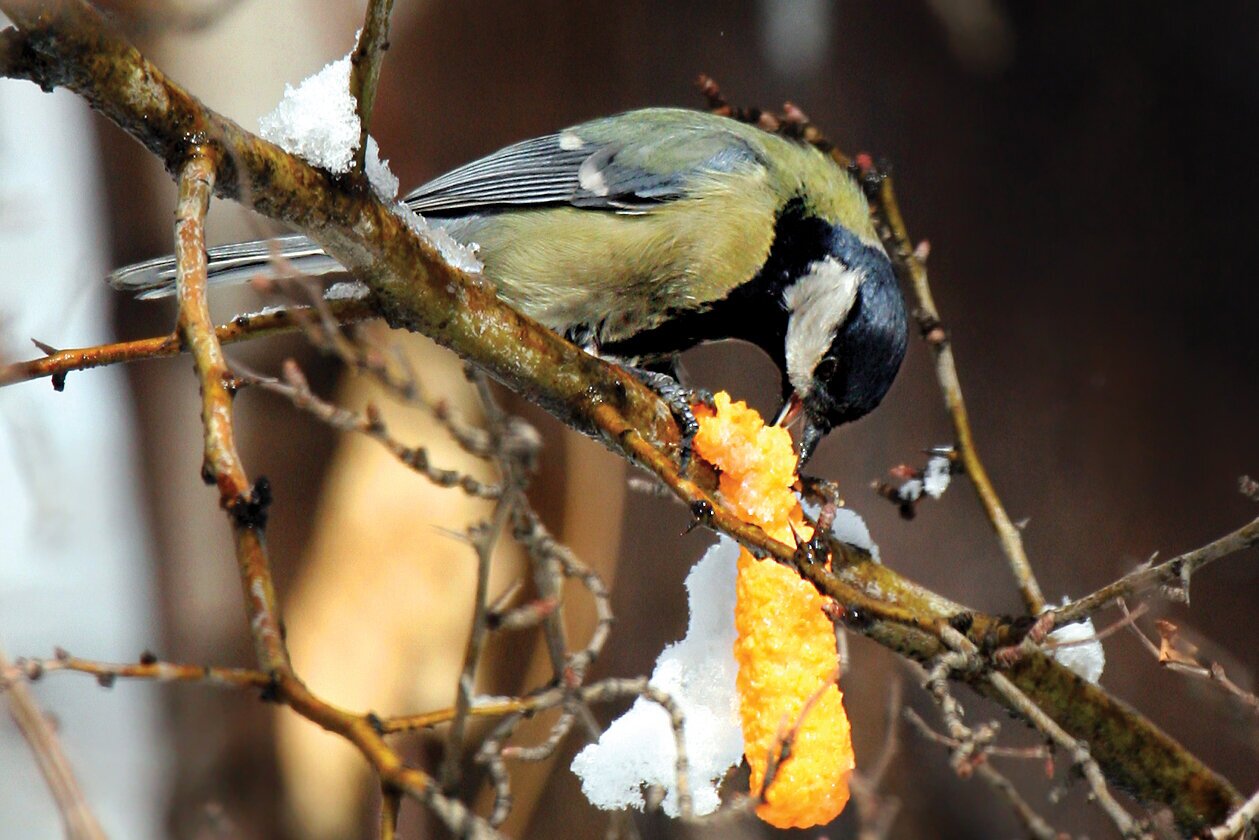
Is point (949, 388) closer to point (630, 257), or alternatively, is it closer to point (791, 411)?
point (791, 411)

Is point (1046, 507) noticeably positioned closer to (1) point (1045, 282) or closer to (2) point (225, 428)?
(1) point (1045, 282)

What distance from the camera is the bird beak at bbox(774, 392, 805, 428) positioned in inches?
61.3

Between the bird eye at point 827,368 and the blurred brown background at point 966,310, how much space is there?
0.29 meters

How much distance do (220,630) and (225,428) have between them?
1335mm

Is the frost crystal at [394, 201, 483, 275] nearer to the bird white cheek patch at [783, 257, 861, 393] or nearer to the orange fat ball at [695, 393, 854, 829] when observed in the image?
the orange fat ball at [695, 393, 854, 829]

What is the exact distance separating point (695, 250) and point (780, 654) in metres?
0.69

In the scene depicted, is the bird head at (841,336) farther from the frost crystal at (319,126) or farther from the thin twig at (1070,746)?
the frost crystal at (319,126)

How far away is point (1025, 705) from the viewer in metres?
0.85

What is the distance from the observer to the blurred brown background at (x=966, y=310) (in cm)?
177

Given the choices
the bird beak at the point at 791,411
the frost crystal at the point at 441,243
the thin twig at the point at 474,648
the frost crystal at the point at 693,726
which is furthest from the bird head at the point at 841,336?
the thin twig at the point at 474,648

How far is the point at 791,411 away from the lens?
61.8 inches

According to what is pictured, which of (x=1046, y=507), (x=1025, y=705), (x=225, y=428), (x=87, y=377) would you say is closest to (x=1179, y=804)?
(x=1025, y=705)

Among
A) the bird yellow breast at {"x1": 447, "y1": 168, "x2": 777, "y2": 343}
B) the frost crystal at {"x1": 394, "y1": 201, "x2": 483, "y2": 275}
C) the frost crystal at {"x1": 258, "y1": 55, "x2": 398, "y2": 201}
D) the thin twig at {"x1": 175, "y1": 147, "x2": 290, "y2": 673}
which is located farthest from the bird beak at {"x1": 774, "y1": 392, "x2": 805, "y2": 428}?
the thin twig at {"x1": 175, "y1": 147, "x2": 290, "y2": 673}

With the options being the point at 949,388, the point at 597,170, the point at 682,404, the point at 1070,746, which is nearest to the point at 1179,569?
the point at 1070,746
